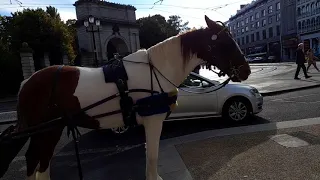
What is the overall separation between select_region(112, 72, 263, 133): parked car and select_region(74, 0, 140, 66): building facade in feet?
99.1

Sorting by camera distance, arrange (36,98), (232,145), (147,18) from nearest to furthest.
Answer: (36,98) < (232,145) < (147,18)

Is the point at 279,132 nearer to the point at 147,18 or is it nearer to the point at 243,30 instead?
the point at 147,18

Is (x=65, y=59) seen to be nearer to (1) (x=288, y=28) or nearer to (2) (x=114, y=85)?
(2) (x=114, y=85)

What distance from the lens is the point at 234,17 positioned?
308 ft

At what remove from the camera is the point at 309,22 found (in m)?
56.7

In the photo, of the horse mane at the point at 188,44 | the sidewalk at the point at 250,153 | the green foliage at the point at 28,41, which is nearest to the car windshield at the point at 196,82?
the sidewalk at the point at 250,153

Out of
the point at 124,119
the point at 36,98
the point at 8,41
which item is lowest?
the point at 124,119

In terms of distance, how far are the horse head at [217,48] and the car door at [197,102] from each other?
396cm

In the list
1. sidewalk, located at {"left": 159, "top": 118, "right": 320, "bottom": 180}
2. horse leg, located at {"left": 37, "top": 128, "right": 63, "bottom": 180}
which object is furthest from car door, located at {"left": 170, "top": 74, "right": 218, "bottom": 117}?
horse leg, located at {"left": 37, "top": 128, "right": 63, "bottom": 180}

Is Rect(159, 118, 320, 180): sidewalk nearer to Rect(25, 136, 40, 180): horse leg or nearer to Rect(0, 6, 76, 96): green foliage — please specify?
Rect(25, 136, 40, 180): horse leg

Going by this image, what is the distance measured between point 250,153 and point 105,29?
127ft

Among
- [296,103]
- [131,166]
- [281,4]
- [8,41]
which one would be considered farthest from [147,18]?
[131,166]

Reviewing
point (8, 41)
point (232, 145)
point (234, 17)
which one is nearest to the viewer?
point (232, 145)

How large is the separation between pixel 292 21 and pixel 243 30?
2448 centimetres
